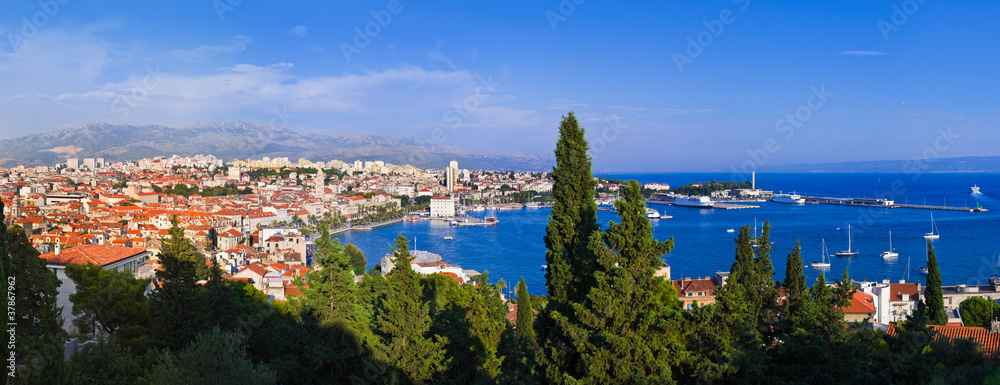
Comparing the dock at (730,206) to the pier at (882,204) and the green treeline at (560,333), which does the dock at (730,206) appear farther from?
the green treeline at (560,333)

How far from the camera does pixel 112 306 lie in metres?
5.94

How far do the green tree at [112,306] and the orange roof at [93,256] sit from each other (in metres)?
1.47

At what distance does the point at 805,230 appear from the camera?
2928 centimetres

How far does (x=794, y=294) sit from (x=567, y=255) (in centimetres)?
230

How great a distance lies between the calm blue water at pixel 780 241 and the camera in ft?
62.8

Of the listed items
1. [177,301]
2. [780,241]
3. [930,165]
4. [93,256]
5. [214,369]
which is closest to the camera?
[214,369]

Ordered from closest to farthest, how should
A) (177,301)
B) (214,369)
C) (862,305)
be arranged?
1. (214,369)
2. (177,301)
3. (862,305)

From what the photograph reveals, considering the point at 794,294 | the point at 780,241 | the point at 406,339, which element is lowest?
the point at 780,241

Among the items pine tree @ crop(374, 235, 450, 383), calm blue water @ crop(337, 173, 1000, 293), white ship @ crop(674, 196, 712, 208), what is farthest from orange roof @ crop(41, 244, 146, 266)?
white ship @ crop(674, 196, 712, 208)

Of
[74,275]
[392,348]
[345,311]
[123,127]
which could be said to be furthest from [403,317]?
[123,127]

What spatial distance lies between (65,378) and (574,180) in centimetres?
288

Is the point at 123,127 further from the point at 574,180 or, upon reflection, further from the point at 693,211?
the point at 574,180

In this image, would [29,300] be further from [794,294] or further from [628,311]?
[794,294]

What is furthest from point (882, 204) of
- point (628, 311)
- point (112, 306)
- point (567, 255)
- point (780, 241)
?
point (112, 306)
